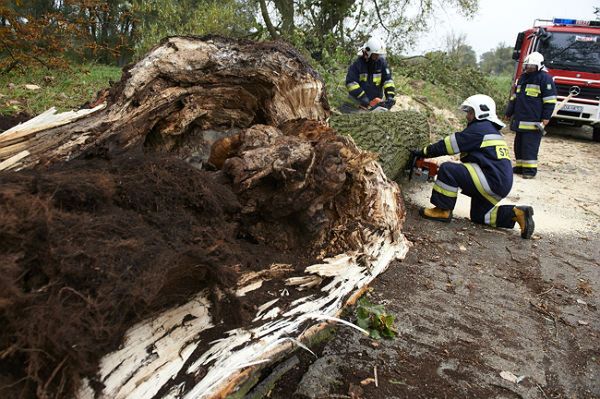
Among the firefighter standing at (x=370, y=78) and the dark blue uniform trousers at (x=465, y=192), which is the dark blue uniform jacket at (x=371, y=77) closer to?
the firefighter standing at (x=370, y=78)

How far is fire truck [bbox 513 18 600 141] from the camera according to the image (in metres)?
9.76

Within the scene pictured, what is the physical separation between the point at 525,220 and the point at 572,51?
23.2 feet

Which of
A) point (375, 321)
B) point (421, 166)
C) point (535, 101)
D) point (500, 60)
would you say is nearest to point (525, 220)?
point (421, 166)

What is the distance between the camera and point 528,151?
283 inches

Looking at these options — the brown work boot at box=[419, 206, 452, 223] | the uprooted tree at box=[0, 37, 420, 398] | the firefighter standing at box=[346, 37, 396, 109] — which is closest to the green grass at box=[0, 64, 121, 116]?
the uprooted tree at box=[0, 37, 420, 398]

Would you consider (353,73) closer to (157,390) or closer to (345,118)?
(345,118)

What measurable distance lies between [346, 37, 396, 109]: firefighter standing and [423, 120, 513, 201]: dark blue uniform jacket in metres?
2.45

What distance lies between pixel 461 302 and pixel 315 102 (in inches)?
67.2

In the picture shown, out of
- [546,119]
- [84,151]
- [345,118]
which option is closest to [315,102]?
[84,151]

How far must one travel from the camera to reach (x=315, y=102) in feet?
10.5

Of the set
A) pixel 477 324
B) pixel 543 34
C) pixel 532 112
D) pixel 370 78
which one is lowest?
pixel 477 324

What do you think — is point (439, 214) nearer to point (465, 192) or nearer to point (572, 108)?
point (465, 192)

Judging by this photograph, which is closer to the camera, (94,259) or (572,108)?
(94,259)

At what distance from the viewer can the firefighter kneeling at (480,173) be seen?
4871 mm
